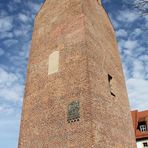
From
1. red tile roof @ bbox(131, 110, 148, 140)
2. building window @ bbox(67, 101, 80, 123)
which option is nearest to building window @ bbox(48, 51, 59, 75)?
building window @ bbox(67, 101, 80, 123)

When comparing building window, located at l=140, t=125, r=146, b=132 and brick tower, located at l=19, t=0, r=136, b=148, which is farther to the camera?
building window, located at l=140, t=125, r=146, b=132

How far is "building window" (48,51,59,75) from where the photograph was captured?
501 inches

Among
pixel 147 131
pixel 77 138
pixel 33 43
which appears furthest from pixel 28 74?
pixel 147 131

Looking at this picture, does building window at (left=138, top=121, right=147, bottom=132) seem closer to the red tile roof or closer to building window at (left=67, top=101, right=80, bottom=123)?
the red tile roof

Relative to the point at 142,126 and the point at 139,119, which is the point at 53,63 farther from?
the point at 139,119

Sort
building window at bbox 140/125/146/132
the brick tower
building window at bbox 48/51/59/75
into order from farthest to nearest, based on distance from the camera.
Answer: building window at bbox 140/125/146/132 < building window at bbox 48/51/59/75 < the brick tower

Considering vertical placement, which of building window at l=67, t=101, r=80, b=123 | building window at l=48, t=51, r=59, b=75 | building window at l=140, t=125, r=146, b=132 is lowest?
building window at l=67, t=101, r=80, b=123

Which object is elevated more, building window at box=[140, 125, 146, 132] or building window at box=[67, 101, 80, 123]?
building window at box=[140, 125, 146, 132]

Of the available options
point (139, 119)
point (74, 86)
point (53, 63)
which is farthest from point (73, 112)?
point (139, 119)

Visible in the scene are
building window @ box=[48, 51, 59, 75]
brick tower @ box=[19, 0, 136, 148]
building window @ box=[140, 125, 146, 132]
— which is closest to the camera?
brick tower @ box=[19, 0, 136, 148]

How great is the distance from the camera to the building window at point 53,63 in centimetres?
1273

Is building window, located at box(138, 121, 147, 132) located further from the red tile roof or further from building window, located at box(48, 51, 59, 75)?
building window, located at box(48, 51, 59, 75)

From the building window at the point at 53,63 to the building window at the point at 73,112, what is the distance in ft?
8.85

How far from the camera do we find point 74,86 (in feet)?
36.4
